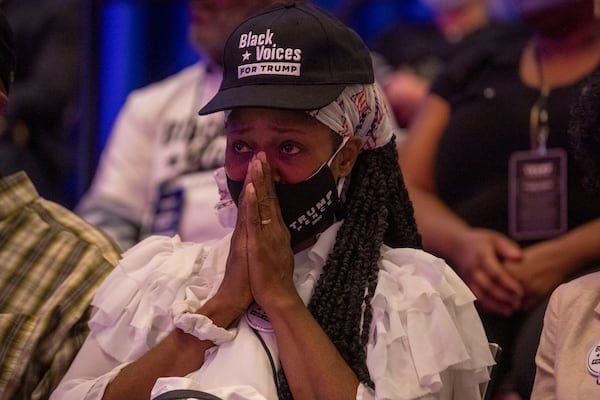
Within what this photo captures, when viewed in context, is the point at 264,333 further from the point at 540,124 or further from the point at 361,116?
the point at 540,124

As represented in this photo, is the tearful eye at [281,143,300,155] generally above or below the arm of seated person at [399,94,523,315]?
above

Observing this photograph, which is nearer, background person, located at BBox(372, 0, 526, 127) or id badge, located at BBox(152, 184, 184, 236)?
id badge, located at BBox(152, 184, 184, 236)

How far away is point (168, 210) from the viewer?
3764mm

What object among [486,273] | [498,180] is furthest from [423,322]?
[498,180]

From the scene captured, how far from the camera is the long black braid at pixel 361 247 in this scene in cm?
229

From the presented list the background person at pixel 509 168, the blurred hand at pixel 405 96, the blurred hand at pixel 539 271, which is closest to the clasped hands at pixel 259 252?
the background person at pixel 509 168

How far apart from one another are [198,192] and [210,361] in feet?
4.69

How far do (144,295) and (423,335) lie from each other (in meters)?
0.58

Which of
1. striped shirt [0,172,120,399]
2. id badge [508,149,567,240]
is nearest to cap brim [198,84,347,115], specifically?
striped shirt [0,172,120,399]

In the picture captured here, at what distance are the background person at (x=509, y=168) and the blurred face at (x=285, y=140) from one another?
2.72ft

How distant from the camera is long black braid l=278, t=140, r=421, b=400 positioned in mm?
2291

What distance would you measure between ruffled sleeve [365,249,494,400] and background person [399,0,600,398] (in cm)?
61

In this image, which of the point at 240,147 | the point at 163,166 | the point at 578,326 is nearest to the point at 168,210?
the point at 163,166

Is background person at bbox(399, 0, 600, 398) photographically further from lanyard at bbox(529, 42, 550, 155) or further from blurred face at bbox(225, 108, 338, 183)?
blurred face at bbox(225, 108, 338, 183)
